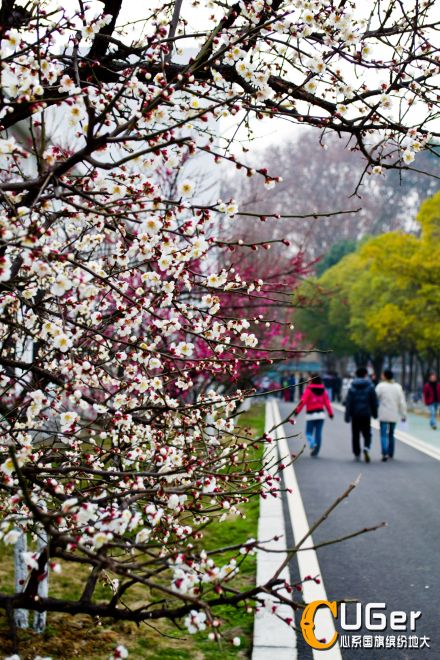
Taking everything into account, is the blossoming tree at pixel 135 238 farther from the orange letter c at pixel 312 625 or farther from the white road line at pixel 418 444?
the white road line at pixel 418 444

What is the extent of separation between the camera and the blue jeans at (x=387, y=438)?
48.6 ft

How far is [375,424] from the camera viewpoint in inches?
946

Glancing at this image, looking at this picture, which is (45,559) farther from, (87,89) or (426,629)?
(426,629)

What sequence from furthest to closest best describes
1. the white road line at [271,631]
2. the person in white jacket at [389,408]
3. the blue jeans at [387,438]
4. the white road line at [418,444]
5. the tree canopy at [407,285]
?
the tree canopy at [407,285], the white road line at [418,444], the blue jeans at [387,438], the person in white jacket at [389,408], the white road line at [271,631]

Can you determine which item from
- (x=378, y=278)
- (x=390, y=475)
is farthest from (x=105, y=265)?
(x=378, y=278)

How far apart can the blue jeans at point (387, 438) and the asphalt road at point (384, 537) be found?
218 millimetres

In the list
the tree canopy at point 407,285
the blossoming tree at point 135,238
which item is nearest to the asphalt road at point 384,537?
the blossoming tree at point 135,238

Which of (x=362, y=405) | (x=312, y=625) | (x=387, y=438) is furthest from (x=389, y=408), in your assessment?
(x=312, y=625)

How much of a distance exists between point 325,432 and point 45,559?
792 inches

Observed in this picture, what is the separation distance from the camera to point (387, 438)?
15.0 m

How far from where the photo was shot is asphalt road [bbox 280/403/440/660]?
5.98m

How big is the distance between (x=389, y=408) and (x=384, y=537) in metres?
6.45

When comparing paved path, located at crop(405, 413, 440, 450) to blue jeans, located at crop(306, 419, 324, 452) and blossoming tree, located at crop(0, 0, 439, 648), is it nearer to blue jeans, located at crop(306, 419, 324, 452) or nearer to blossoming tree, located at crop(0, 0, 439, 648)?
blue jeans, located at crop(306, 419, 324, 452)

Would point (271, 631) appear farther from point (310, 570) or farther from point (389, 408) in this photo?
point (389, 408)
